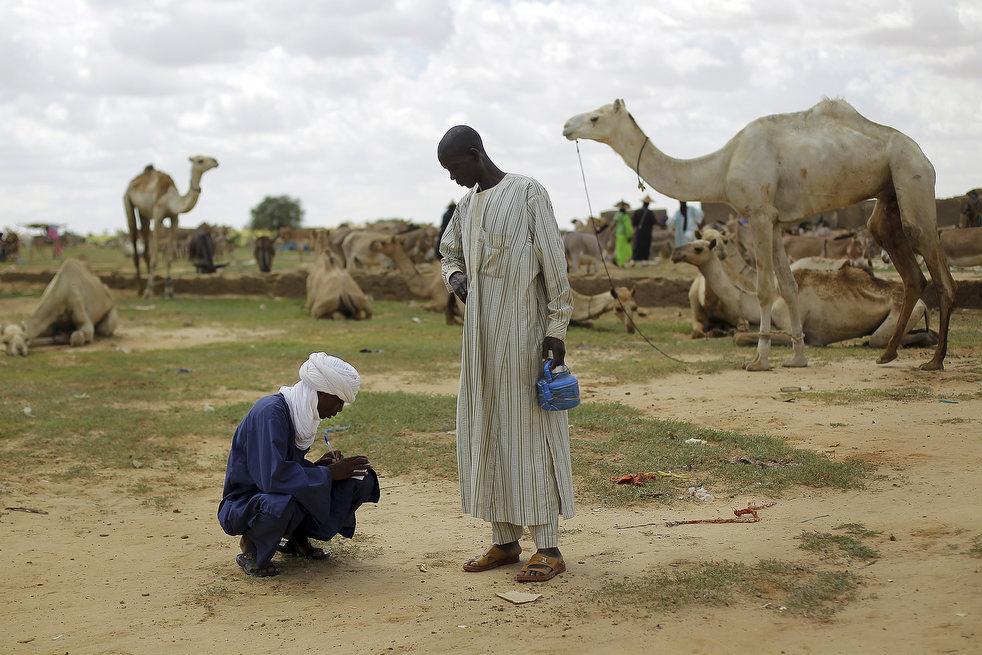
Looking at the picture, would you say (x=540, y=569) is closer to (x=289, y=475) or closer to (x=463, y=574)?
(x=463, y=574)

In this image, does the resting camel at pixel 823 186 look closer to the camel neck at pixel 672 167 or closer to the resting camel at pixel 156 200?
the camel neck at pixel 672 167

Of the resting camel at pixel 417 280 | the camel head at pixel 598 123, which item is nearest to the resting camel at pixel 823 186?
the camel head at pixel 598 123

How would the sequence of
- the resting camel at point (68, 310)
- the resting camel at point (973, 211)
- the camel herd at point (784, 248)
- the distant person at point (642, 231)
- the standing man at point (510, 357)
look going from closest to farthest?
the standing man at point (510, 357) < the camel herd at point (784, 248) < the resting camel at point (68, 310) < the resting camel at point (973, 211) < the distant person at point (642, 231)

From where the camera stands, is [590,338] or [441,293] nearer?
[590,338]

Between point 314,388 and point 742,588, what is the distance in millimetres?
2086

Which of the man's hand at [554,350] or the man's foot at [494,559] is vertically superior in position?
the man's hand at [554,350]

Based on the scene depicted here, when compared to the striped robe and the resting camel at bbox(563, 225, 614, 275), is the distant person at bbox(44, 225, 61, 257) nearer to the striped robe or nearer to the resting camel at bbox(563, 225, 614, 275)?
the resting camel at bbox(563, 225, 614, 275)

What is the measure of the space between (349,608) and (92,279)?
12.1 m

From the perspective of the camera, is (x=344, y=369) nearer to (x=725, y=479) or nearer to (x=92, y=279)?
(x=725, y=479)

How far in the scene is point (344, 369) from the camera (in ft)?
13.9

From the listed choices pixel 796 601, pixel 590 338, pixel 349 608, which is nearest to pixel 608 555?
pixel 796 601

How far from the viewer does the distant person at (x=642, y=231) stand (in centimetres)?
2500

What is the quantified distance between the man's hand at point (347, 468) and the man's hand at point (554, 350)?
0.98 metres

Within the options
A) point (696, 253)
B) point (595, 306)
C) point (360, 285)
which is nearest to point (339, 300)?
point (360, 285)
